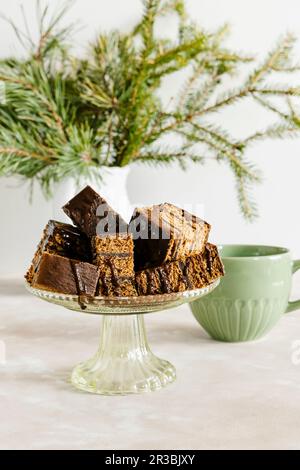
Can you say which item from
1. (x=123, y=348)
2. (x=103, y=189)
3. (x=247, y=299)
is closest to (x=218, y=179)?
(x=103, y=189)

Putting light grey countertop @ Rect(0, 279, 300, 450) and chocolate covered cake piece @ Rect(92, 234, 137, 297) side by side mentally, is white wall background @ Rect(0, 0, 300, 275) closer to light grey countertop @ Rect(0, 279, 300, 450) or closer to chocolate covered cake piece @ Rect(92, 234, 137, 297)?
light grey countertop @ Rect(0, 279, 300, 450)

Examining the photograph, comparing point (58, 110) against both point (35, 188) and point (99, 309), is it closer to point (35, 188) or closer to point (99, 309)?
point (35, 188)

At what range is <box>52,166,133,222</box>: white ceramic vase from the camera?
1094 mm

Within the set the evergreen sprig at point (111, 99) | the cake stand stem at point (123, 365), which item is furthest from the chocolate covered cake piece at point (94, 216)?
the evergreen sprig at point (111, 99)

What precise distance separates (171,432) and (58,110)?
2.35 ft

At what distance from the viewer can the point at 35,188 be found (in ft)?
4.42

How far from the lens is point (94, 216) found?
2.01 feet

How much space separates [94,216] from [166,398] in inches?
7.5

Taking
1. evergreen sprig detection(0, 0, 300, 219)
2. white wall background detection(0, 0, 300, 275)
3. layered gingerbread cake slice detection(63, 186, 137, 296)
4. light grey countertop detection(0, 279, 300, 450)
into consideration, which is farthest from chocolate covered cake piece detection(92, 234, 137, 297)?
white wall background detection(0, 0, 300, 275)

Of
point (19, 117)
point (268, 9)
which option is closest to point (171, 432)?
point (19, 117)

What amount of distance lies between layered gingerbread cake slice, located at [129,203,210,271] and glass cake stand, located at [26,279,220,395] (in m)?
0.04

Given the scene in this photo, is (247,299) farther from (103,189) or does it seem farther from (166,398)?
(103,189)
